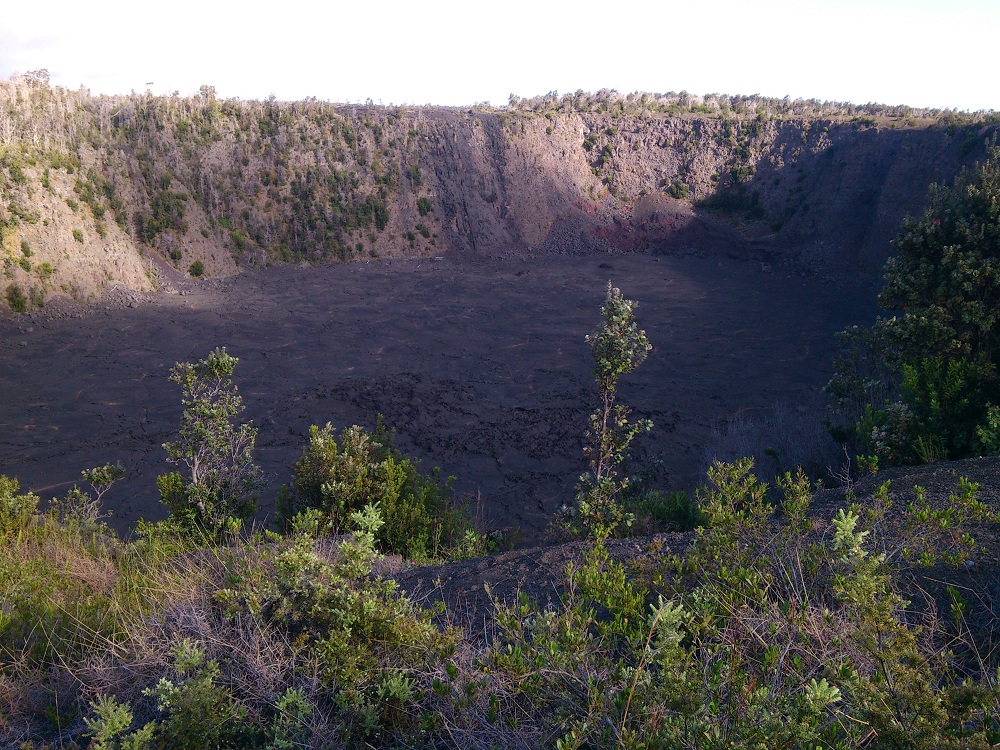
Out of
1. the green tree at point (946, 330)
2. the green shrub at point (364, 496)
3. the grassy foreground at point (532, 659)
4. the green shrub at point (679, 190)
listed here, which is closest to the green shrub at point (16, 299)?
the green shrub at point (364, 496)

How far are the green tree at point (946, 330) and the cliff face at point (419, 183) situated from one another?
47.0ft

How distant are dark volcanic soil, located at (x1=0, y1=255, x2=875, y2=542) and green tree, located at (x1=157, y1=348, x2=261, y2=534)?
7.99ft

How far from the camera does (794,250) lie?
23.0 m

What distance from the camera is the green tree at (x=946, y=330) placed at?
6.68 m

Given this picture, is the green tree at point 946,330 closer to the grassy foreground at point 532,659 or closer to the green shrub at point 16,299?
the grassy foreground at point 532,659

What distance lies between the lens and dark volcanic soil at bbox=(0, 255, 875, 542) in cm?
1047

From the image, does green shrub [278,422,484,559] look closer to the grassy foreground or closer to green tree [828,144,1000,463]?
the grassy foreground

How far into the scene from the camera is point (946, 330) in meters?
7.23

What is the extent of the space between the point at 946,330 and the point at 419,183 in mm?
18924

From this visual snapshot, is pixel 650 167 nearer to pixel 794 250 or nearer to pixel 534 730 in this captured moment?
pixel 794 250

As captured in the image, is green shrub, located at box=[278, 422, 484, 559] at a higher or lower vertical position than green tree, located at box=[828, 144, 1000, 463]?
lower

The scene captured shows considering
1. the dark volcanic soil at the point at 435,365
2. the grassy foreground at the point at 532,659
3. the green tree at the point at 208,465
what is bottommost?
the dark volcanic soil at the point at 435,365

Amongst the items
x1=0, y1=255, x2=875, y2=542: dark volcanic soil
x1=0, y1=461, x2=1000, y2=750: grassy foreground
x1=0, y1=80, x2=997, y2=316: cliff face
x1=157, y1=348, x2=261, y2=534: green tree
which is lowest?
x1=0, y1=255, x2=875, y2=542: dark volcanic soil

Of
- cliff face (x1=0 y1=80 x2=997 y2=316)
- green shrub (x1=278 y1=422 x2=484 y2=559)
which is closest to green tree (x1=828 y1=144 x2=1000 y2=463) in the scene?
green shrub (x1=278 y1=422 x2=484 y2=559)
